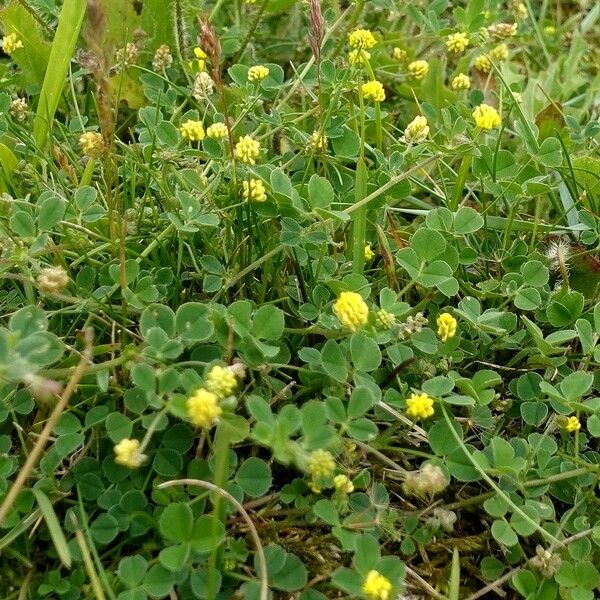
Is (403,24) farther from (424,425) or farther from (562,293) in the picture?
(424,425)

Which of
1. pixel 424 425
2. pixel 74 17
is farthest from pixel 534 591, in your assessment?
pixel 74 17

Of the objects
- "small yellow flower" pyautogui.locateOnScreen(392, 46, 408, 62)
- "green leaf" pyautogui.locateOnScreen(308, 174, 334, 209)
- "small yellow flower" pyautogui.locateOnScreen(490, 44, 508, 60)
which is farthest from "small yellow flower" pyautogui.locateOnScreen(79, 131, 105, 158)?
"small yellow flower" pyautogui.locateOnScreen(490, 44, 508, 60)

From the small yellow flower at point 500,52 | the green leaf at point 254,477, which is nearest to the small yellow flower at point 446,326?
the green leaf at point 254,477

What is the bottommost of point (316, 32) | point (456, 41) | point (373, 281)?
point (373, 281)

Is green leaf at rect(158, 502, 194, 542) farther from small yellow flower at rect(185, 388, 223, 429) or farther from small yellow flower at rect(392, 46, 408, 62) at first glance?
small yellow flower at rect(392, 46, 408, 62)

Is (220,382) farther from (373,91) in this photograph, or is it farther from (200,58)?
(200,58)

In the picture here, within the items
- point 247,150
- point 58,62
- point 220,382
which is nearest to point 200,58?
point 58,62
